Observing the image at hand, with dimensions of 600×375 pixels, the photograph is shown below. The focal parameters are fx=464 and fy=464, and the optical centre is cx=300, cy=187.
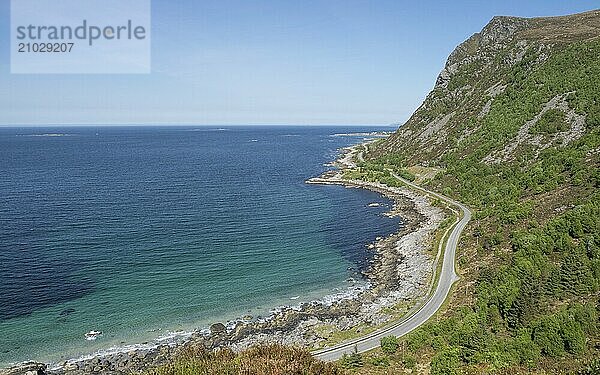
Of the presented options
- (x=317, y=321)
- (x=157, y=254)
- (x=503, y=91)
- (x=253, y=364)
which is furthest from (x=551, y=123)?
(x=253, y=364)

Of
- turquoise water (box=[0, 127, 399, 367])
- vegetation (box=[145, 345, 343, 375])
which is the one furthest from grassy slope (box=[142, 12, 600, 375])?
turquoise water (box=[0, 127, 399, 367])

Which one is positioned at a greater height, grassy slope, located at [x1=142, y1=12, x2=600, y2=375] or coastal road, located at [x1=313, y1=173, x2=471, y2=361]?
grassy slope, located at [x1=142, y1=12, x2=600, y2=375]

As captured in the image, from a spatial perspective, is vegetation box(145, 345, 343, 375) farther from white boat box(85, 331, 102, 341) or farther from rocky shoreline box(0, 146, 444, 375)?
white boat box(85, 331, 102, 341)

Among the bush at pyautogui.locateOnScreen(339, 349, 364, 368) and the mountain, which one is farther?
the bush at pyautogui.locateOnScreen(339, 349, 364, 368)

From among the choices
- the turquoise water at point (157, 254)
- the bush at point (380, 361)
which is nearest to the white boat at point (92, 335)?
the turquoise water at point (157, 254)

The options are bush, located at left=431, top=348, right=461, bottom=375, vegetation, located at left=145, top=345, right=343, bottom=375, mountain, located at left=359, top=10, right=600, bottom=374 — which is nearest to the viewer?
vegetation, located at left=145, top=345, right=343, bottom=375

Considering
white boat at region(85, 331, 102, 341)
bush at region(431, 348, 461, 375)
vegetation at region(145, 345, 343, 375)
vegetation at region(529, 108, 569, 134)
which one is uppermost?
vegetation at region(529, 108, 569, 134)

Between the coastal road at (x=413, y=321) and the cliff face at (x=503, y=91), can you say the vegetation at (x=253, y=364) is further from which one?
the cliff face at (x=503, y=91)
